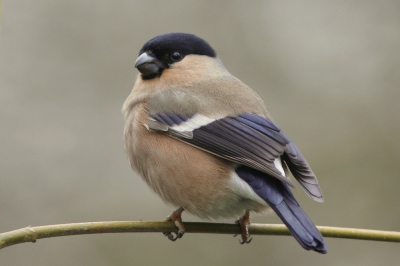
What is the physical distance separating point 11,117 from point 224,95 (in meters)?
3.47

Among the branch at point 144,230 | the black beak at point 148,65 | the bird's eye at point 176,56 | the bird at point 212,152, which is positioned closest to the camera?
the branch at point 144,230

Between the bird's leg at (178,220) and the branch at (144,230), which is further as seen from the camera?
the bird's leg at (178,220)

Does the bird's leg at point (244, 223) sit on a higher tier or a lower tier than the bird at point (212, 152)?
lower

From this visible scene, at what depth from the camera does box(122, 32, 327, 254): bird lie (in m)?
3.37

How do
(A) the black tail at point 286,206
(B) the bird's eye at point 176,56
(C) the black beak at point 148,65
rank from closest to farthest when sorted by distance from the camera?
(A) the black tail at point 286,206 < (C) the black beak at point 148,65 < (B) the bird's eye at point 176,56

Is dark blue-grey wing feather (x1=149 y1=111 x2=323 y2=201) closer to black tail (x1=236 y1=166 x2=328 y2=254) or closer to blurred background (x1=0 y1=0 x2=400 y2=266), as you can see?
black tail (x1=236 y1=166 x2=328 y2=254)

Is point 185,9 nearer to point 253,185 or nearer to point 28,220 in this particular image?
point 28,220

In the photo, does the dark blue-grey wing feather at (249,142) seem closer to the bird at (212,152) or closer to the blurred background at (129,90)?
the bird at (212,152)

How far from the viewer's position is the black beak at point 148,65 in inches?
166

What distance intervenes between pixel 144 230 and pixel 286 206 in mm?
822

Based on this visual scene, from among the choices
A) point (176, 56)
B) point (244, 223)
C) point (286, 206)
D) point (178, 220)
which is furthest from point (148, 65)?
point (286, 206)

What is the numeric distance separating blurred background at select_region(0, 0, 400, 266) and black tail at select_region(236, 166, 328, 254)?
2.74 metres

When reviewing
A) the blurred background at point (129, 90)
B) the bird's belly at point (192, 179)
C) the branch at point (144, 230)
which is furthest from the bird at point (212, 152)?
the blurred background at point (129, 90)

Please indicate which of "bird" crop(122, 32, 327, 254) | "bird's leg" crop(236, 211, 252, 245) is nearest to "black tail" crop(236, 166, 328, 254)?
"bird" crop(122, 32, 327, 254)
